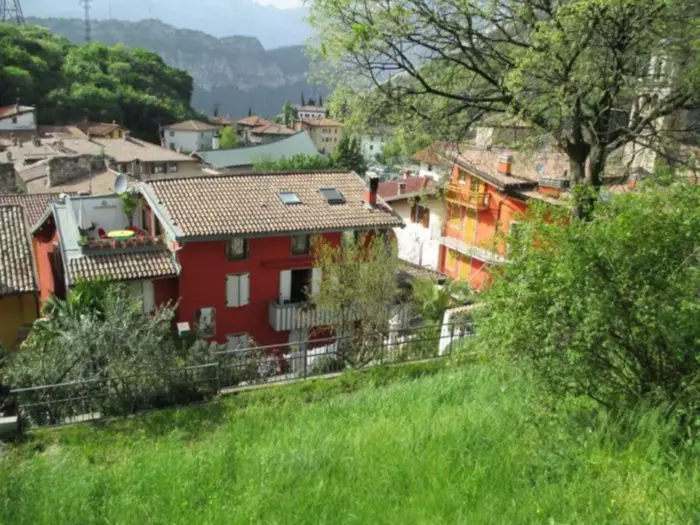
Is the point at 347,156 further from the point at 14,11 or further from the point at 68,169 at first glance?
the point at 14,11

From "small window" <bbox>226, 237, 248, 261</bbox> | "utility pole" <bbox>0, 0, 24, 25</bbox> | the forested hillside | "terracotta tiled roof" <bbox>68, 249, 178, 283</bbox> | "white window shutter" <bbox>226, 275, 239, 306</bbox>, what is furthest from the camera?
"utility pole" <bbox>0, 0, 24, 25</bbox>

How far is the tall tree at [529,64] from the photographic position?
33.8ft

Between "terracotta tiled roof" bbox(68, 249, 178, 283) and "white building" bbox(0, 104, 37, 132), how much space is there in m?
57.5

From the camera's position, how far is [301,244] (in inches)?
781

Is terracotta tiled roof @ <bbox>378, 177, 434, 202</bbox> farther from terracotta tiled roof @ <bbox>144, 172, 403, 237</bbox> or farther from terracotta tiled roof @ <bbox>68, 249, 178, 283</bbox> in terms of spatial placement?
terracotta tiled roof @ <bbox>68, 249, 178, 283</bbox>

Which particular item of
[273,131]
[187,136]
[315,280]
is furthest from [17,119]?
[315,280]

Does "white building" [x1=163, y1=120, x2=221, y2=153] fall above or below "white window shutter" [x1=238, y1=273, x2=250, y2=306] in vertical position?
below

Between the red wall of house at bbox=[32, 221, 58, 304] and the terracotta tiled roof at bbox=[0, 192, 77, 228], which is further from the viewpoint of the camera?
the terracotta tiled roof at bbox=[0, 192, 77, 228]

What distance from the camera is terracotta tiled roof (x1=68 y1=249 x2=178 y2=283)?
16.7 m

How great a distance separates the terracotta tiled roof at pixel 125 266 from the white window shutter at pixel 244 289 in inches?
82.8

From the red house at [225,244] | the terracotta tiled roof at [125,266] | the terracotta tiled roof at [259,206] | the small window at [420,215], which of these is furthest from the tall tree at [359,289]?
the small window at [420,215]

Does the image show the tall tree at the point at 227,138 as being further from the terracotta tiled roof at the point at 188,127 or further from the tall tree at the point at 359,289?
the tall tree at the point at 359,289

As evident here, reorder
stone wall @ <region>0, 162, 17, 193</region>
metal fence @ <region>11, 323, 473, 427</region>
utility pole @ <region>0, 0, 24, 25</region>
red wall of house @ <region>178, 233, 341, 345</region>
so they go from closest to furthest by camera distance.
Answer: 1. metal fence @ <region>11, 323, 473, 427</region>
2. red wall of house @ <region>178, 233, 341, 345</region>
3. stone wall @ <region>0, 162, 17, 193</region>
4. utility pole @ <region>0, 0, 24, 25</region>

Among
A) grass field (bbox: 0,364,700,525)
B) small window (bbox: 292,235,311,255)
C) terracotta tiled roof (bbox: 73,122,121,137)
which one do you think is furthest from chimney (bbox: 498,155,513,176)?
terracotta tiled roof (bbox: 73,122,121,137)
